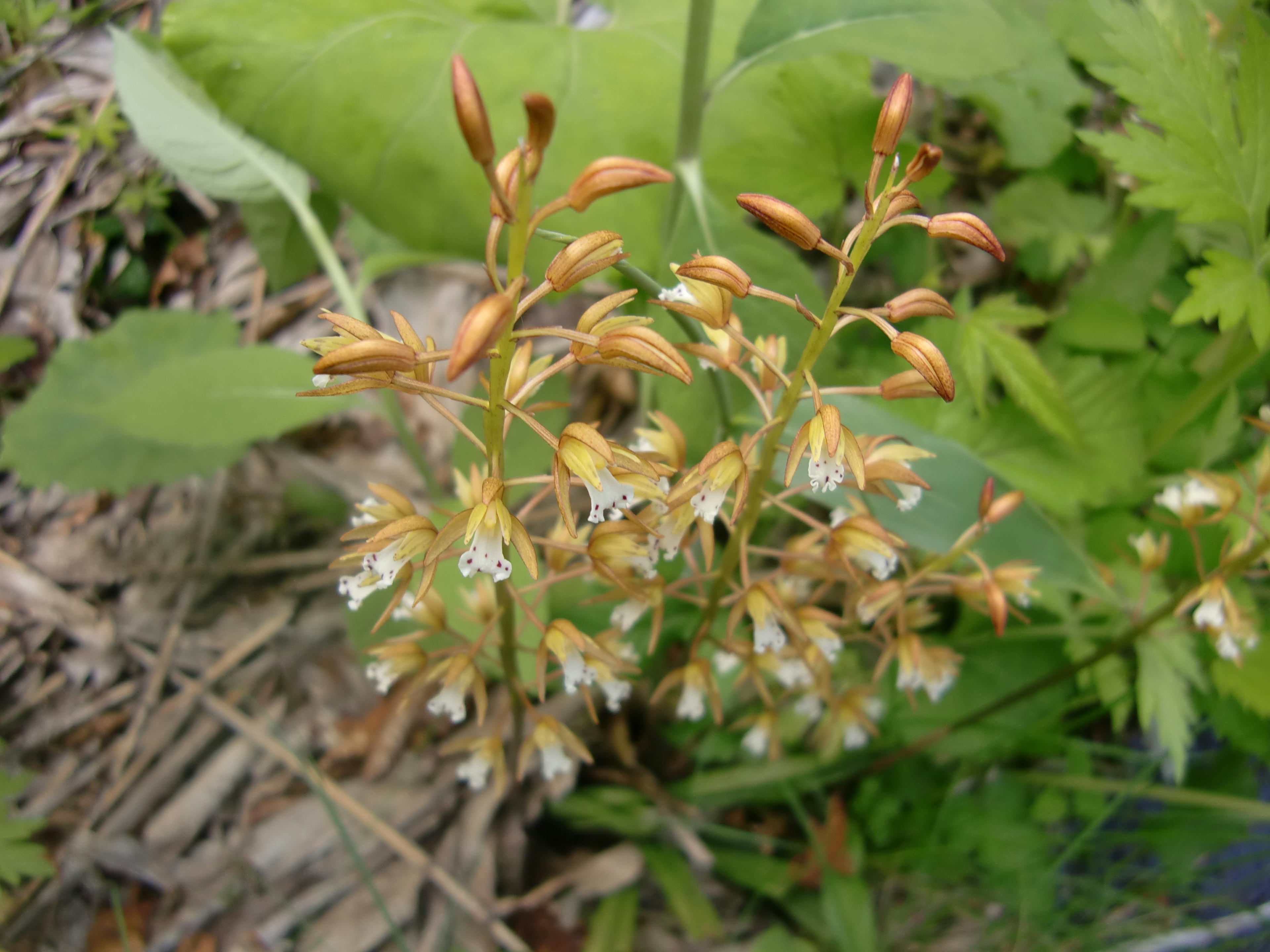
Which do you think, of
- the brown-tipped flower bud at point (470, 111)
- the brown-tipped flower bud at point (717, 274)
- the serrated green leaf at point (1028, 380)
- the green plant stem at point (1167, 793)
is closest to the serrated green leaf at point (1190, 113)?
the serrated green leaf at point (1028, 380)

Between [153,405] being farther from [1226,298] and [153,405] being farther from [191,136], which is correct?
[1226,298]

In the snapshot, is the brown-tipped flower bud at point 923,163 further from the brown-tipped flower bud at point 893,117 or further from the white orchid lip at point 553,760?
the white orchid lip at point 553,760

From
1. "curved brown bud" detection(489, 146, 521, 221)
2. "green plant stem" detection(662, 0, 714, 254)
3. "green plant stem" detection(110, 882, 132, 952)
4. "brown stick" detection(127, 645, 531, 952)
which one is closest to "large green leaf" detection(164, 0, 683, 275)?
"green plant stem" detection(662, 0, 714, 254)

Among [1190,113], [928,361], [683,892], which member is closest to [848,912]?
[683,892]

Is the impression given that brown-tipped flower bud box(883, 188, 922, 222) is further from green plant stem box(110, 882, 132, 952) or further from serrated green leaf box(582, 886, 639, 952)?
→ green plant stem box(110, 882, 132, 952)

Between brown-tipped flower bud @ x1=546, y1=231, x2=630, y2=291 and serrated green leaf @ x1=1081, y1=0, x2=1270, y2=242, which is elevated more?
serrated green leaf @ x1=1081, y1=0, x2=1270, y2=242

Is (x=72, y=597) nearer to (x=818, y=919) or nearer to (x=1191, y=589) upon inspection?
(x=818, y=919)

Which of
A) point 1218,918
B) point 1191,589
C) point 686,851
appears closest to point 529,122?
point 1191,589
